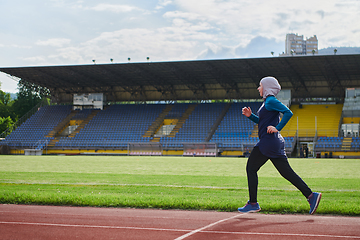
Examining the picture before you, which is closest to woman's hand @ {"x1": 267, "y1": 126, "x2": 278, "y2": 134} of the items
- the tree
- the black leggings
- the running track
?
the black leggings

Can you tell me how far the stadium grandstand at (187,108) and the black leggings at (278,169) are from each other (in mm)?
33479

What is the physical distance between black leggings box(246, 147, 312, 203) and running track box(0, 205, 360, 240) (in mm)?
494

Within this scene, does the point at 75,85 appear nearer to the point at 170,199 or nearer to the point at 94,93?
the point at 94,93

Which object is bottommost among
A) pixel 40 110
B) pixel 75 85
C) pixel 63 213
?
pixel 63 213

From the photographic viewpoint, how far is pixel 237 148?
40406 mm

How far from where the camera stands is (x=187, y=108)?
52.9 metres

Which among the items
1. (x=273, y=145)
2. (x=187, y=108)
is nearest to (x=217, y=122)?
(x=187, y=108)

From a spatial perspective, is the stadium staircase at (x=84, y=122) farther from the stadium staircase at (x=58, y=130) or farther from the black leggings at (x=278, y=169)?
the black leggings at (x=278, y=169)

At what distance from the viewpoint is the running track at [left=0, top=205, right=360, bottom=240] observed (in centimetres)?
496

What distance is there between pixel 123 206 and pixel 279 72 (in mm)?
40990

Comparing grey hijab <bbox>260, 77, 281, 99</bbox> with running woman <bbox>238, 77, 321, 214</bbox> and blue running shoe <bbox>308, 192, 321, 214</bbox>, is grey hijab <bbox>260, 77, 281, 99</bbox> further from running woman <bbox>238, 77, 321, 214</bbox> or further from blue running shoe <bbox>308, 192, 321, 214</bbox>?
blue running shoe <bbox>308, 192, 321, 214</bbox>

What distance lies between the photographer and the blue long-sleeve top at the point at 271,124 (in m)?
5.81

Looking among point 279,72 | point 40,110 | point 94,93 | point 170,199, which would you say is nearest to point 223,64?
point 279,72

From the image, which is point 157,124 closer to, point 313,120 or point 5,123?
point 313,120
